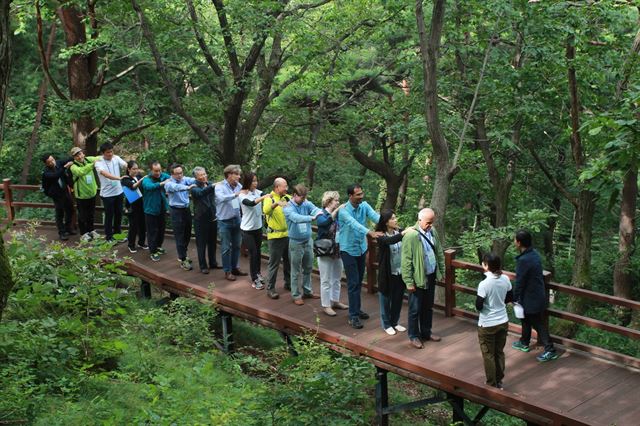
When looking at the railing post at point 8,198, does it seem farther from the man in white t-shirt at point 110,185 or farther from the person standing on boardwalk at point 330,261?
the person standing on boardwalk at point 330,261

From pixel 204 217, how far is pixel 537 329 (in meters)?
5.51

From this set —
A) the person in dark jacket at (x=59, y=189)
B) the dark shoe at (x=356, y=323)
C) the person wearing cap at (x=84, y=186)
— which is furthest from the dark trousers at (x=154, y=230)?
the dark shoe at (x=356, y=323)

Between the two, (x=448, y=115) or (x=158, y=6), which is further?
(x=448, y=115)

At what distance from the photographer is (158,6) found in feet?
48.9

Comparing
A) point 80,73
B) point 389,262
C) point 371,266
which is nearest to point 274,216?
point 371,266

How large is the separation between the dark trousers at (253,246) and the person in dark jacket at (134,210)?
7.54 feet

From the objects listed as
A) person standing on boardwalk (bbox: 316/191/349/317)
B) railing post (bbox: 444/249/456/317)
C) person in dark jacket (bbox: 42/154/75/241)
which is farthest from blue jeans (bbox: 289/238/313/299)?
person in dark jacket (bbox: 42/154/75/241)

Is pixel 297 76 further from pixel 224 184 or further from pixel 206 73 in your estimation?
pixel 224 184

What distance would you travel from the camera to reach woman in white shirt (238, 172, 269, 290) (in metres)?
10.5

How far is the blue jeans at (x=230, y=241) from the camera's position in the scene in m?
11.2

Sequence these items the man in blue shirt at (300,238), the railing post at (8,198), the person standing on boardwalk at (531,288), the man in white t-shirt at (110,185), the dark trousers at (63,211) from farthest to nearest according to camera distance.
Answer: the railing post at (8,198) → the dark trousers at (63,211) → the man in white t-shirt at (110,185) → the man in blue shirt at (300,238) → the person standing on boardwalk at (531,288)

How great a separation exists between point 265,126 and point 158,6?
5904 mm

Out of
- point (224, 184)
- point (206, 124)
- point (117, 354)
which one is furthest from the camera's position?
point (206, 124)

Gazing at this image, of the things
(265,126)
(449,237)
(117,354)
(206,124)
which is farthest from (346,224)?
(449,237)
